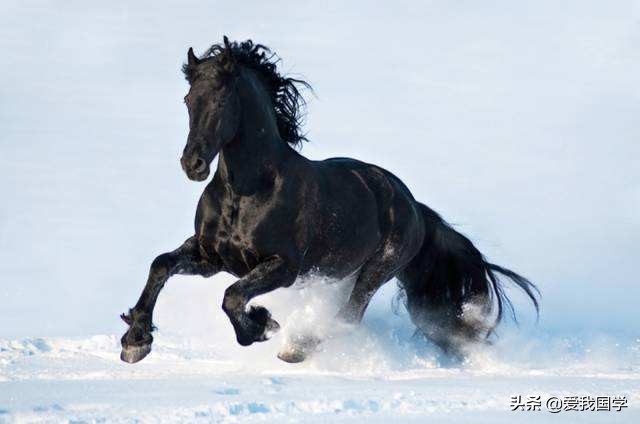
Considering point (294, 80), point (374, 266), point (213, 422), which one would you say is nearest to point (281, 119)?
point (294, 80)

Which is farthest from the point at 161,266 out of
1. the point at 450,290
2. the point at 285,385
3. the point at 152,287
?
the point at 450,290

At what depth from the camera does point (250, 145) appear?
765 centimetres

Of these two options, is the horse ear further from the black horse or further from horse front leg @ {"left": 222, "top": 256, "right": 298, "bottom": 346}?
horse front leg @ {"left": 222, "top": 256, "right": 298, "bottom": 346}

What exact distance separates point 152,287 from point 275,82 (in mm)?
1725

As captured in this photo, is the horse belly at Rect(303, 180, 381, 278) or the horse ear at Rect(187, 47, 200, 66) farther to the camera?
the horse belly at Rect(303, 180, 381, 278)

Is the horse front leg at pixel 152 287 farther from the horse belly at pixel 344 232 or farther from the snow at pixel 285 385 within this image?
the horse belly at pixel 344 232

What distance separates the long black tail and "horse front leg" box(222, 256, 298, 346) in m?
2.40

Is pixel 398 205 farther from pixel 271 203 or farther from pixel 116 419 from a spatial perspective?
pixel 116 419

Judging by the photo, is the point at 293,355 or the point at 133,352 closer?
the point at 133,352

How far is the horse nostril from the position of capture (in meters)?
6.99

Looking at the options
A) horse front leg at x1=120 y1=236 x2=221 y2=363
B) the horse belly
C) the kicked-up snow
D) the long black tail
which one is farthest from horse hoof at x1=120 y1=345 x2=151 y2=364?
the long black tail

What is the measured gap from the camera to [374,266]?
891 centimetres

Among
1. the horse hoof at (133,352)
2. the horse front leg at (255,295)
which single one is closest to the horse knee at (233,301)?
the horse front leg at (255,295)

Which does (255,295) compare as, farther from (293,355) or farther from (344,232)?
(344,232)
